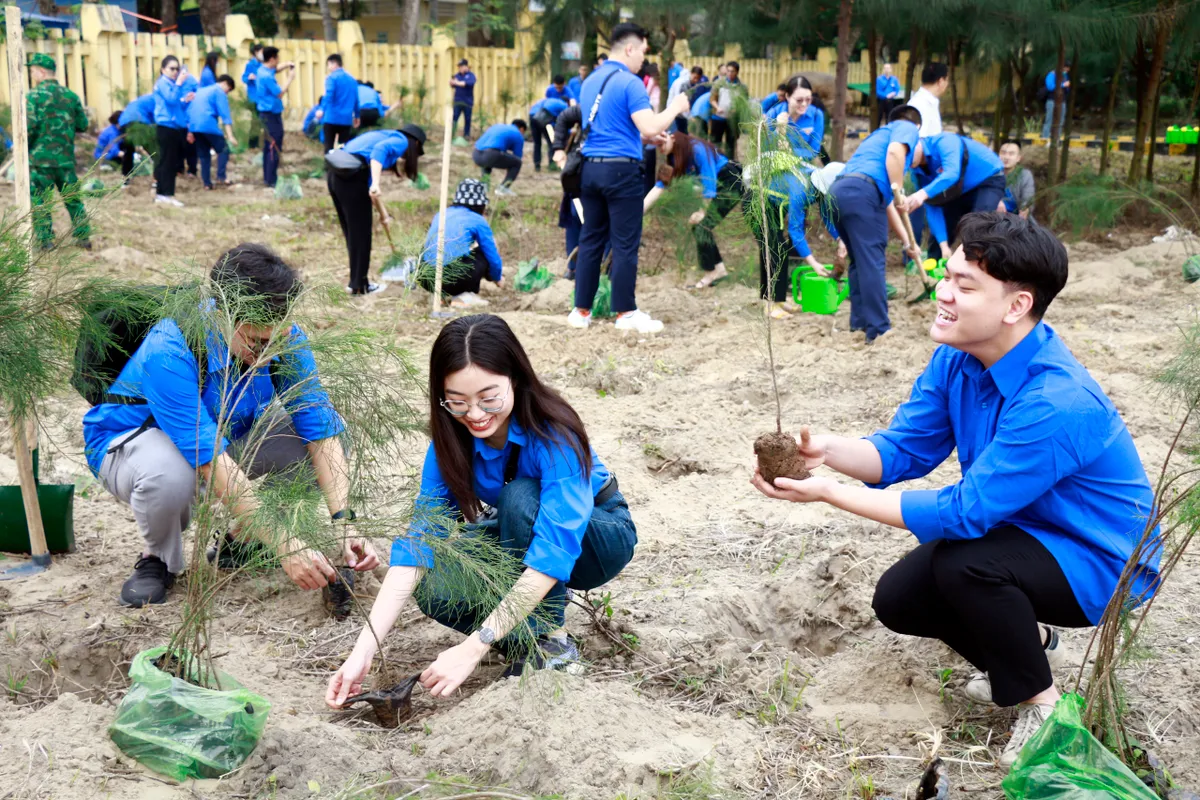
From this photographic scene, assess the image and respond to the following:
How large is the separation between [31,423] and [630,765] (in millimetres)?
2078

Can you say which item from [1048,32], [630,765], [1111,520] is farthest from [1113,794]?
[1048,32]

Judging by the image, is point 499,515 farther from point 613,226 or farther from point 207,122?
point 207,122

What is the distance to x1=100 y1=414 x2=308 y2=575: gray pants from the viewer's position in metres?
3.07

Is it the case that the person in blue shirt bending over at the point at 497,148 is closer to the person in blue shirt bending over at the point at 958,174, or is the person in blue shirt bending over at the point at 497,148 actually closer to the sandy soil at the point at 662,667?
the person in blue shirt bending over at the point at 958,174

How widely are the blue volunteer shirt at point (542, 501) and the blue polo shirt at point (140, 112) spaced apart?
1089 centimetres

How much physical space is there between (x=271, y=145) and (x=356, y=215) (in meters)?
6.16

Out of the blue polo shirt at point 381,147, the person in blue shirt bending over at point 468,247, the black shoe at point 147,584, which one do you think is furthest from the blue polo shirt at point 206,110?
the black shoe at point 147,584

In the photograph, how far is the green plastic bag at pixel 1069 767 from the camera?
1.94m

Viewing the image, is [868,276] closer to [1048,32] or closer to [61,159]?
[1048,32]

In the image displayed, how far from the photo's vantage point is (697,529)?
377 centimetres

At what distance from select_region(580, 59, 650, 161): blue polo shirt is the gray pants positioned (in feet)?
11.6

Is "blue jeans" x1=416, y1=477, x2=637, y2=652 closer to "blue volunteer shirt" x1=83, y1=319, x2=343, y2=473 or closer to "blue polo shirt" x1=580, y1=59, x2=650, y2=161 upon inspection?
"blue volunteer shirt" x1=83, y1=319, x2=343, y2=473

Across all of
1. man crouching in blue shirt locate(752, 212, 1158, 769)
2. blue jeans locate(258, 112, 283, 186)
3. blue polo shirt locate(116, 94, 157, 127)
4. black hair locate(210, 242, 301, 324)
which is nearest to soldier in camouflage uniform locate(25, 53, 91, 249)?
blue polo shirt locate(116, 94, 157, 127)

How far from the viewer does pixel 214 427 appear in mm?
2936
